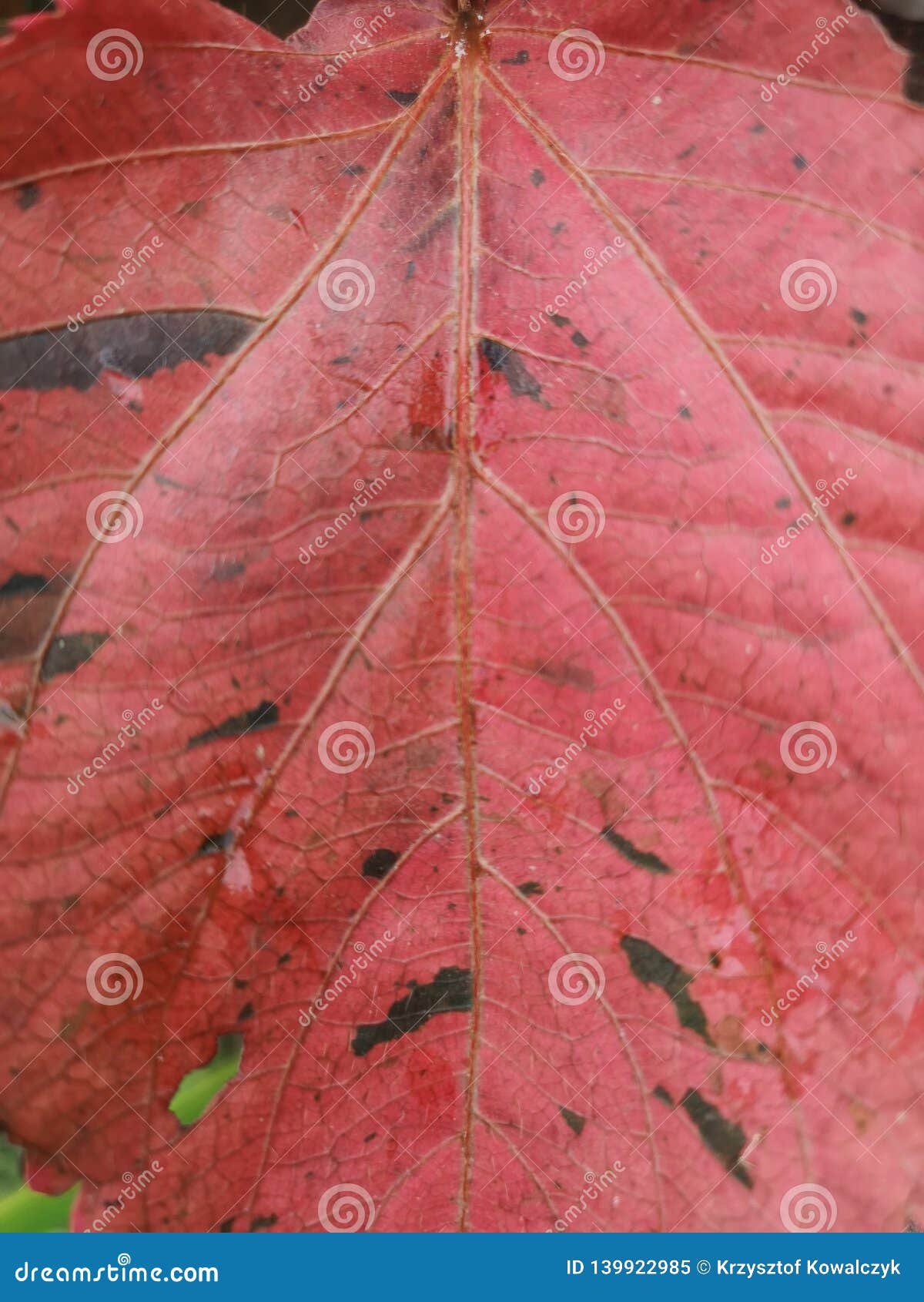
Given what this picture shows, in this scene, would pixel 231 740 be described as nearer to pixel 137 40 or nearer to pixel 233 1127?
pixel 233 1127

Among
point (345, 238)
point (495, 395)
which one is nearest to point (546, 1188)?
point (495, 395)

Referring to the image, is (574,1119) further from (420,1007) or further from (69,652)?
(69,652)
